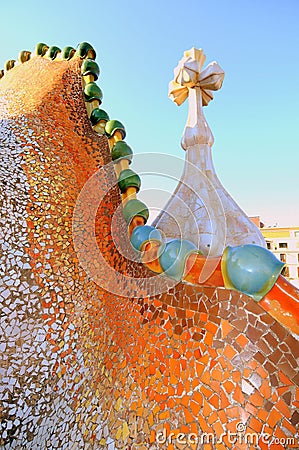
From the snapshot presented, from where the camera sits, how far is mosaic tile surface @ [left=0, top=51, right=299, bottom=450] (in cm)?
159

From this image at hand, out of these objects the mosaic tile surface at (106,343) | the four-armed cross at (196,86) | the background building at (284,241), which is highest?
the background building at (284,241)

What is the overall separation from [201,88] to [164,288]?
1.76 meters

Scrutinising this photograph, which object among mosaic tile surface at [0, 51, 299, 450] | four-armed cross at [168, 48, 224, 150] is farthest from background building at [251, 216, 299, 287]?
mosaic tile surface at [0, 51, 299, 450]

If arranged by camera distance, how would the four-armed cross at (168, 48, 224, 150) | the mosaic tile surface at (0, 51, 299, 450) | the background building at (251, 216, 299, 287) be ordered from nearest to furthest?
the mosaic tile surface at (0, 51, 299, 450)
the four-armed cross at (168, 48, 224, 150)
the background building at (251, 216, 299, 287)

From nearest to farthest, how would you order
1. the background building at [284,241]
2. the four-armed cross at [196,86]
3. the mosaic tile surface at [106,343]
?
the mosaic tile surface at [106,343] → the four-armed cross at [196,86] → the background building at [284,241]

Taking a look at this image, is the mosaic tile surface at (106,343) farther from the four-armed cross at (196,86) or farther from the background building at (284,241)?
the background building at (284,241)

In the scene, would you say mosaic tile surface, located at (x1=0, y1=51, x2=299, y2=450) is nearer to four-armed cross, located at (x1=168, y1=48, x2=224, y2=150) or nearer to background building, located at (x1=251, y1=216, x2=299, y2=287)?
four-armed cross, located at (x1=168, y1=48, x2=224, y2=150)

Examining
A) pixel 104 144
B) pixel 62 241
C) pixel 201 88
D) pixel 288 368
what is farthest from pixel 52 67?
pixel 288 368

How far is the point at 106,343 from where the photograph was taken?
2.12 meters

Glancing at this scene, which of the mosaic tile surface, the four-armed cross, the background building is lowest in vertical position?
the mosaic tile surface

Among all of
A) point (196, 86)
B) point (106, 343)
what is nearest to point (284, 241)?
point (196, 86)

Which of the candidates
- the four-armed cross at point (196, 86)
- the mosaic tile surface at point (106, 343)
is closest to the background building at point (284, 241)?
the four-armed cross at point (196, 86)

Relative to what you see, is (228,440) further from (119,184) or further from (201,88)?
(201,88)

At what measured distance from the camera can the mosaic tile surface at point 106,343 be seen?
1.59m
